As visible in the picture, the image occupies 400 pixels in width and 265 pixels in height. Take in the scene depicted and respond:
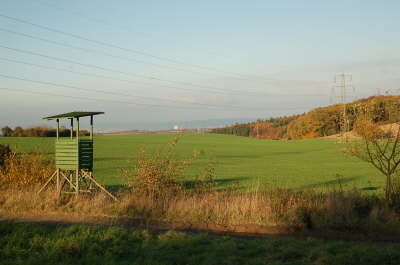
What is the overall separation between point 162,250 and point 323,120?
92551mm

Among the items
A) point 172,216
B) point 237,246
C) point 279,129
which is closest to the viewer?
point 237,246

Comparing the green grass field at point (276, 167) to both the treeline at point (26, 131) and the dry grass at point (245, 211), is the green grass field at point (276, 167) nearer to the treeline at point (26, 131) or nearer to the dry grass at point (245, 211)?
the dry grass at point (245, 211)

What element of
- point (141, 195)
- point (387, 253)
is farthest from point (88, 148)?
point (387, 253)

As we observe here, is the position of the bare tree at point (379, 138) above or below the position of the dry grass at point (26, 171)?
above

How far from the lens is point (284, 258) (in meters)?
9.71

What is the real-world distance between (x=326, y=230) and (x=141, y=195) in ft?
22.3

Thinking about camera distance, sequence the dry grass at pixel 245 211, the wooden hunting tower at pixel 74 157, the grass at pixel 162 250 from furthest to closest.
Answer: the wooden hunting tower at pixel 74 157, the dry grass at pixel 245 211, the grass at pixel 162 250

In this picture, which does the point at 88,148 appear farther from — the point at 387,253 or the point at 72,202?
the point at 387,253

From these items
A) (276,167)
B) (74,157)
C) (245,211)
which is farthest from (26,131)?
(245,211)

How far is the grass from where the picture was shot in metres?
9.33

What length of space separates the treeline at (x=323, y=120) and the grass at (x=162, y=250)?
24.4ft

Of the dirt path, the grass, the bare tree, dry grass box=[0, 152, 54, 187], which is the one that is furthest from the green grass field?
the grass

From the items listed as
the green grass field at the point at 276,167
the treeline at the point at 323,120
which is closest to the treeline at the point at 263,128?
the treeline at the point at 323,120

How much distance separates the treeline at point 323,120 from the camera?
16.7 meters
